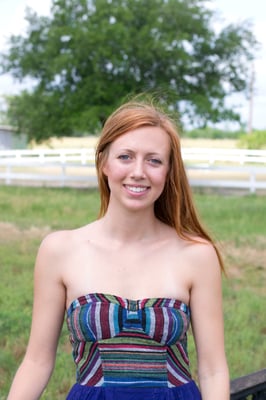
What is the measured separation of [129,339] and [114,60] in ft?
73.6

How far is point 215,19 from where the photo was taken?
25.8 metres

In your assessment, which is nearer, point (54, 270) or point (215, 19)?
point (54, 270)

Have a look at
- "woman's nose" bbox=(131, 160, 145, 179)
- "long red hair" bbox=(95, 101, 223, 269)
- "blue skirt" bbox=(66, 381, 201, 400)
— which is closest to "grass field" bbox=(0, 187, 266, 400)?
"long red hair" bbox=(95, 101, 223, 269)

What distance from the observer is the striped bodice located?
69.2 inches

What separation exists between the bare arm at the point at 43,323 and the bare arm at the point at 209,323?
35 cm

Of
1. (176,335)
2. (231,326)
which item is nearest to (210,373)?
(176,335)

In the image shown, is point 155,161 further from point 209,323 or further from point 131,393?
point 131,393

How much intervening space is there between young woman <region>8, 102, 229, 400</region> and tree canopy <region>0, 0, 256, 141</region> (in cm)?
2160

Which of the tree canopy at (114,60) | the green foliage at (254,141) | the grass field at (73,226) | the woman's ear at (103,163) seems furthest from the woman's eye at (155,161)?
the green foliage at (254,141)

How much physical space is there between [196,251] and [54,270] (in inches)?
14.5

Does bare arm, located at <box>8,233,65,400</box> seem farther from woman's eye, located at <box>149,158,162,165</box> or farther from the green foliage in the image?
the green foliage

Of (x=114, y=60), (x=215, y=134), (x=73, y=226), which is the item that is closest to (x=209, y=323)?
(x=73, y=226)

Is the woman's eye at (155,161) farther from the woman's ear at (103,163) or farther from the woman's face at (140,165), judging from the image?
the woman's ear at (103,163)

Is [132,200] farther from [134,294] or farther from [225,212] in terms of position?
[225,212]
